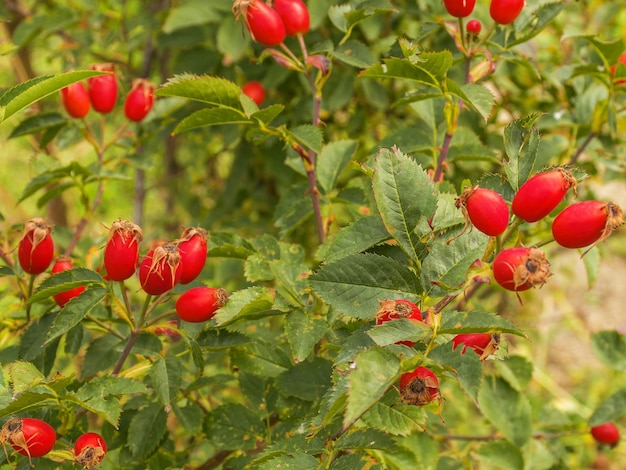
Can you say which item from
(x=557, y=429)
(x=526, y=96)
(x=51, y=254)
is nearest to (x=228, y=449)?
(x=51, y=254)

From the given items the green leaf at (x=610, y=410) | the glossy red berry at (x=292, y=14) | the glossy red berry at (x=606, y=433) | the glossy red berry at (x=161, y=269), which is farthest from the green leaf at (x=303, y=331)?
the glossy red berry at (x=606, y=433)

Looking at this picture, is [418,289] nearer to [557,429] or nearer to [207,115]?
[207,115]

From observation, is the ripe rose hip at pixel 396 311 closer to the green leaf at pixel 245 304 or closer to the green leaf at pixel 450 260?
the green leaf at pixel 450 260

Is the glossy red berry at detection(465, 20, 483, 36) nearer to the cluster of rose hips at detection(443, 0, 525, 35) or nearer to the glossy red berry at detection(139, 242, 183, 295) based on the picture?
the cluster of rose hips at detection(443, 0, 525, 35)

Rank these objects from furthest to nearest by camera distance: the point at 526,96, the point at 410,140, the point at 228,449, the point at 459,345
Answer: the point at 526,96
the point at 410,140
the point at 228,449
the point at 459,345

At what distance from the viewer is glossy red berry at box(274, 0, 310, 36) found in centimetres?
134

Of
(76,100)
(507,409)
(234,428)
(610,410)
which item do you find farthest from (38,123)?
(610,410)

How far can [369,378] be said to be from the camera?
0.80 metres

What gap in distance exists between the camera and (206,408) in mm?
1536

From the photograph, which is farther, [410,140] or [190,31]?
[190,31]

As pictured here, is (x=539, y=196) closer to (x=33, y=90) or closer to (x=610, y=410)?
(x=33, y=90)

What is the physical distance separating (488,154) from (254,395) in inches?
29.2

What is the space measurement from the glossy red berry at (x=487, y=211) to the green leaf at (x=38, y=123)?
1145 mm

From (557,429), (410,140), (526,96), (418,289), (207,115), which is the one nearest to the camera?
(418,289)
